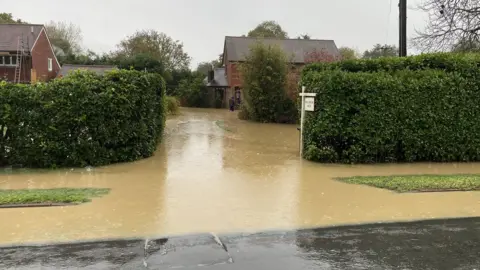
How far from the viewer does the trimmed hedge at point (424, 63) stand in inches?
543

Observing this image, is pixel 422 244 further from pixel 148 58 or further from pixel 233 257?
pixel 148 58

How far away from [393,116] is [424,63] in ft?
7.55

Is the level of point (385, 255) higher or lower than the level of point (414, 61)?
lower

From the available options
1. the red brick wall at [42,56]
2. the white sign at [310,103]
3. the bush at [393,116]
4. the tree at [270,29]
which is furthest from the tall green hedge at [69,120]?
the tree at [270,29]

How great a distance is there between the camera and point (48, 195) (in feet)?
28.0

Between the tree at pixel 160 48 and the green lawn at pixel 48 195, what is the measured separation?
54.7m

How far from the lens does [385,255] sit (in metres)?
5.54

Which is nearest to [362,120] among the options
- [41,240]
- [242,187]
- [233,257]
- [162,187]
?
[242,187]

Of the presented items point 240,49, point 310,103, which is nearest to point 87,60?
point 240,49

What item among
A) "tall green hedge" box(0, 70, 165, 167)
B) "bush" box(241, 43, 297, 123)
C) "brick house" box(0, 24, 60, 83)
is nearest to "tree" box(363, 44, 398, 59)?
"bush" box(241, 43, 297, 123)

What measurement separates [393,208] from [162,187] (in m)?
4.94

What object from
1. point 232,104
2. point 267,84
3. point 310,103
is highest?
point 267,84

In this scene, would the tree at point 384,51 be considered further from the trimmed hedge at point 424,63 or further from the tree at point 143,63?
the tree at point 143,63

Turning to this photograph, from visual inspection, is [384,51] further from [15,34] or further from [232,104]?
[15,34]
